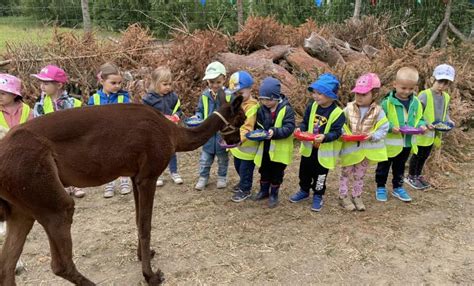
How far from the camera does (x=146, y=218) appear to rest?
12.5 ft

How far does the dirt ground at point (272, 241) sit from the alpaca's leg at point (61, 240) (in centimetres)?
68

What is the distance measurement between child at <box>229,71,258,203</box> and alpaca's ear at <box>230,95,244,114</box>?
2.00ft

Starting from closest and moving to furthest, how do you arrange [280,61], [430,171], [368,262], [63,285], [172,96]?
[63,285] → [368,262] → [172,96] → [430,171] → [280,61]

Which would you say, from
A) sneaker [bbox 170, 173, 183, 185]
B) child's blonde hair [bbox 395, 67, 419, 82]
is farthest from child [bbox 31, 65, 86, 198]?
Result: child's blonde hair [bbox 395, 67, 419, 82]

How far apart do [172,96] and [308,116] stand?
1.89 meters

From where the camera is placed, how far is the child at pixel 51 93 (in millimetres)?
5066

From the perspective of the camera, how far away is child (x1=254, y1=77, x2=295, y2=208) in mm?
5105

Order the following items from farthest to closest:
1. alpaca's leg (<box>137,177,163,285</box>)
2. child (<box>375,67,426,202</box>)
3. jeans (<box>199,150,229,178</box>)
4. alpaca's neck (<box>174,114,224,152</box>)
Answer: jeans (<box>199,150,229,178</box>), child (<box>375,67,426,202</box>), alpaca's neck (<box>174,114,224,152</box>), alpaca's leg (<box>137,177,163,285</box>)

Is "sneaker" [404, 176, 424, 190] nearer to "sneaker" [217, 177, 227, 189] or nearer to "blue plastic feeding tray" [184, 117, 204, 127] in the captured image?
"sneaker" [217, 177, 227, 189]

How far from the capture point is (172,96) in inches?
233

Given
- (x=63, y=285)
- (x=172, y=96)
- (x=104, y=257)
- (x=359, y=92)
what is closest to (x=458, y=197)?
(x=359, y=92)

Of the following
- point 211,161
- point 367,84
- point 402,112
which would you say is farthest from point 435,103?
point 211,161

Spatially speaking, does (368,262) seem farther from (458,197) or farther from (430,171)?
(430,171)

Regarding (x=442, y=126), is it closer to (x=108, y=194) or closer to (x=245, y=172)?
(x=245, y=172)
